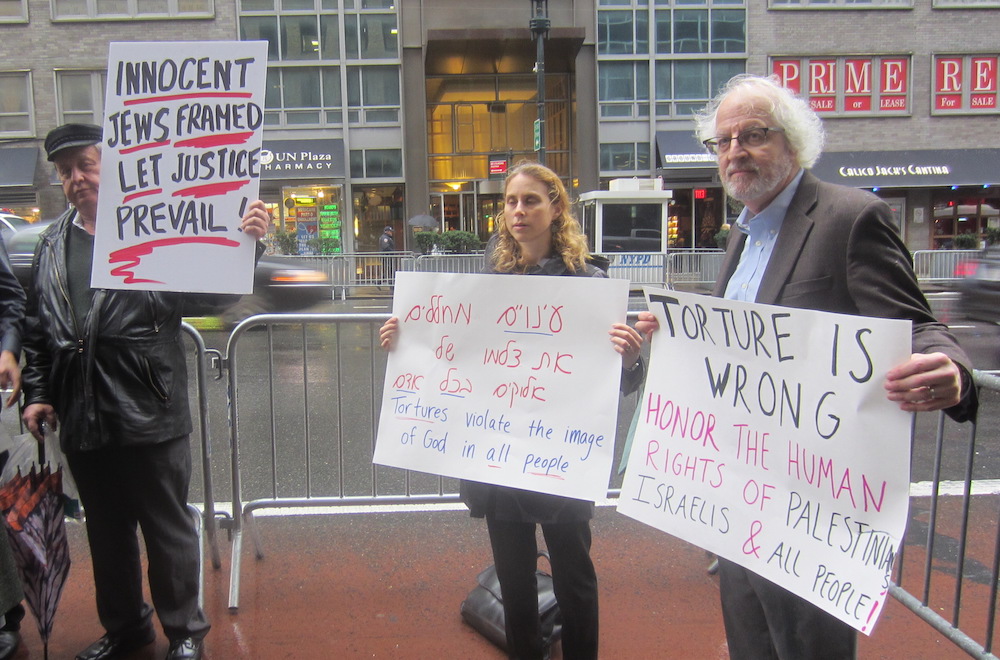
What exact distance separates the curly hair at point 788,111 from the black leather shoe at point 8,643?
3334 millimetres

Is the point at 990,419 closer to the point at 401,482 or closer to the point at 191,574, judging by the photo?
the point at 401,482

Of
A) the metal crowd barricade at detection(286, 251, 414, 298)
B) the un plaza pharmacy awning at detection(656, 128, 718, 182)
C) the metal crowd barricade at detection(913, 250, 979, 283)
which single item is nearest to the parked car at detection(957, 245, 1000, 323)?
the metal crowd barricade at detection(913, 250, 979, 283)

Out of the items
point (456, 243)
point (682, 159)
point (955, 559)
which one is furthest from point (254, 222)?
point (682, 159)

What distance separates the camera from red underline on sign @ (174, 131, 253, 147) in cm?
269

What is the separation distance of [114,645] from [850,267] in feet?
9.80

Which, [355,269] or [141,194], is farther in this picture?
[355,269]

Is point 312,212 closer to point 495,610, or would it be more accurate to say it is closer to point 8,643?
point 8,643

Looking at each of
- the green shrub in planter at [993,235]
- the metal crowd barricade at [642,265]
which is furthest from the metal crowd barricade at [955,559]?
the green shrub in planter at [993,235]

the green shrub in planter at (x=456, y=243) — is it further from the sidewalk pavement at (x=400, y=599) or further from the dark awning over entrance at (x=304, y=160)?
the sidewalk pavement at (x=400, y=599)

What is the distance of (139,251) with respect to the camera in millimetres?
2641

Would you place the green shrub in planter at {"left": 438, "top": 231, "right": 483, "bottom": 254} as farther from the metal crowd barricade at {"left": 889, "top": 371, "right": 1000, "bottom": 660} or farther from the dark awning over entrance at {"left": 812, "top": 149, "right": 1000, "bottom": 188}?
the metal crowd barricade at {"left": 889, "top": 371, "right": 1000, "bottom": 660}

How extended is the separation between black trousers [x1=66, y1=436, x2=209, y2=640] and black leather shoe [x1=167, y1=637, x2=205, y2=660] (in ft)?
0.07

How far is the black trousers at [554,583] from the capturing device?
2.61 m

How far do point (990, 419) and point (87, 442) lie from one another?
708cm
